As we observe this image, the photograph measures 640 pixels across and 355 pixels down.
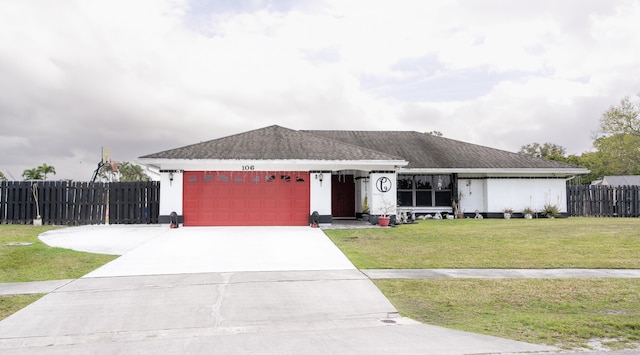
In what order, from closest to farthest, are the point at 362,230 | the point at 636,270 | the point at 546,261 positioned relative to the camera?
the point at 636,270 < the point at 546,261 < the point at 362,230

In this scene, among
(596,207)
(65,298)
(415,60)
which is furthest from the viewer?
(596,207)

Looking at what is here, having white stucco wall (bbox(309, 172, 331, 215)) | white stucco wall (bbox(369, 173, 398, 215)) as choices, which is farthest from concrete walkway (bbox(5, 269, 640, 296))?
white stucco wall (bbox(369, 173, 398, 215))

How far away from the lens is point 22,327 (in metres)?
5.71

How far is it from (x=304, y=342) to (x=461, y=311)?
2.45 m

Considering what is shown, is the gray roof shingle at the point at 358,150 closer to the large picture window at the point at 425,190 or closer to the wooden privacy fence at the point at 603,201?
the large picture window at the point at 425,190

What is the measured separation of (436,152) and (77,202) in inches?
704

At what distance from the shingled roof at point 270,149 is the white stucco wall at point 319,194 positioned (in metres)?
0.86

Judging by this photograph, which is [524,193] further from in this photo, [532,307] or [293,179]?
[532,307]

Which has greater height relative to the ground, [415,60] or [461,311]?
[415,60]

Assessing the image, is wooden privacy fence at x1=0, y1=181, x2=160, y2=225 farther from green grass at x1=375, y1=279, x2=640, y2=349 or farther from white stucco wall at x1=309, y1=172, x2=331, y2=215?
green grass at x1=375, y1=279, x2=640, y2=349

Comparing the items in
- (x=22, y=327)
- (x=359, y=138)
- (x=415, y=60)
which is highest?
(x=415, y=60)

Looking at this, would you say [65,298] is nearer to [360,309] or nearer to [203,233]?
[360,309]

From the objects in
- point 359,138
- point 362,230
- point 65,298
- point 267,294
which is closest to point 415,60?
point 362,230

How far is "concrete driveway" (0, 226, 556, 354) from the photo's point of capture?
493 cm
